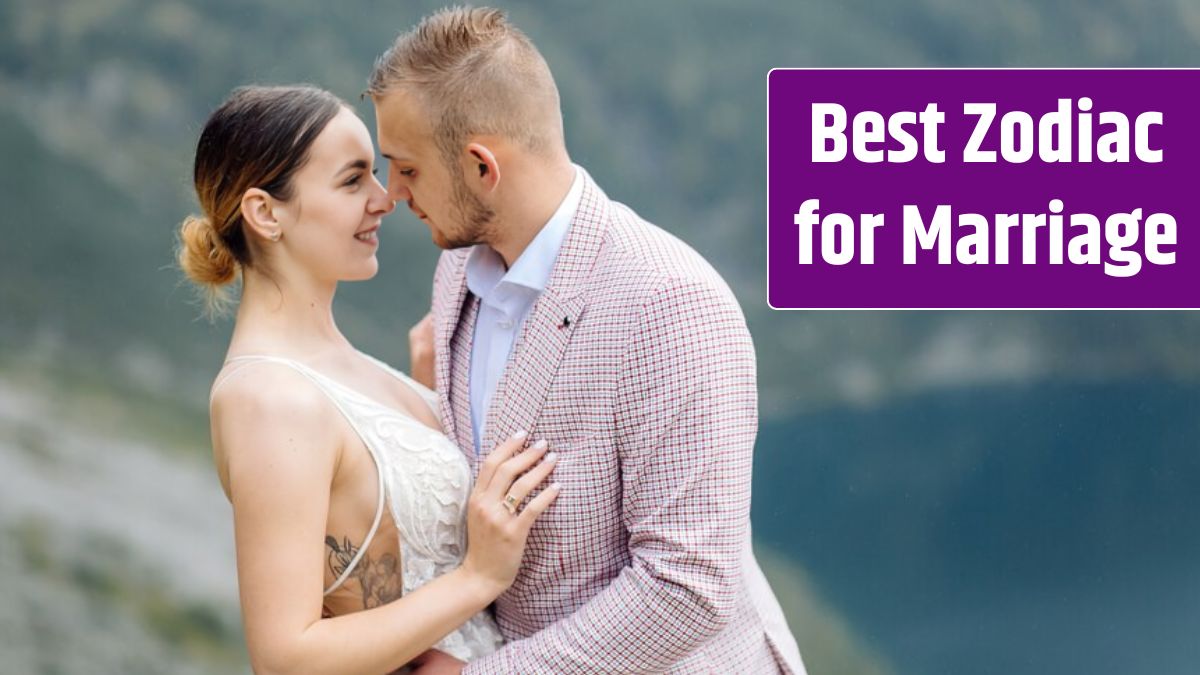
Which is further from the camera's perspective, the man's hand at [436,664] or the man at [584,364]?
the man's hand at [436,664]

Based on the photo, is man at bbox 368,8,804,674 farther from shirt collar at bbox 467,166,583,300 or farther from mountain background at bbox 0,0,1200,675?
mountain background at bbox 0,0,1200,675

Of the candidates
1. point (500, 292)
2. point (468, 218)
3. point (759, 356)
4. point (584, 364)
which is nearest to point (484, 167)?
point (468, 218)

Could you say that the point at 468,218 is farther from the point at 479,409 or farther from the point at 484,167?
the point at 479,409

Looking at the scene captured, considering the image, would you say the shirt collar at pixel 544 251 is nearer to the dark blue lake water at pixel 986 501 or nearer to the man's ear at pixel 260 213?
the man's ear at pixel 260 213

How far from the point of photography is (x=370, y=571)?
2.00 m

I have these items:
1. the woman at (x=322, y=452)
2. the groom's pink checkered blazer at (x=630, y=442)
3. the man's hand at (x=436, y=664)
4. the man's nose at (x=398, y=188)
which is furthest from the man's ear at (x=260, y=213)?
the man's hand at (x=436, y=664)

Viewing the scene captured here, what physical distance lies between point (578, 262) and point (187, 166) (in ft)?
6.10

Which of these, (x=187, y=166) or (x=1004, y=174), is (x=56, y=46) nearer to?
(x=187, y=166)

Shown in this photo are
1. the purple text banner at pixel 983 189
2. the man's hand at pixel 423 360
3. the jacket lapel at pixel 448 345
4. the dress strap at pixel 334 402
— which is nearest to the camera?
the dress strap at pixel 334 402

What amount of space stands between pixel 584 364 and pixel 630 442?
114 millimetres

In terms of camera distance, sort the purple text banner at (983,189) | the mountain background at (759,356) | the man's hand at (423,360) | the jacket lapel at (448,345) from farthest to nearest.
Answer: the mountain background at (759,356) → the purple text banner at (983,189) → the man's hand at (423,360) → the jacket lapel at (448,345)

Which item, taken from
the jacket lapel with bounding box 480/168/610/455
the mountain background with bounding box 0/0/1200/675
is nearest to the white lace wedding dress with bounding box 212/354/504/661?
the jacket lapel with bounding box 480/168/610/455

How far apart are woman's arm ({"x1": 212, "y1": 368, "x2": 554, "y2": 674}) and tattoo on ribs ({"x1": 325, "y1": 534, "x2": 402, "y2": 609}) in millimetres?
62

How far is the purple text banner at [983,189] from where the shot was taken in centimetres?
329
